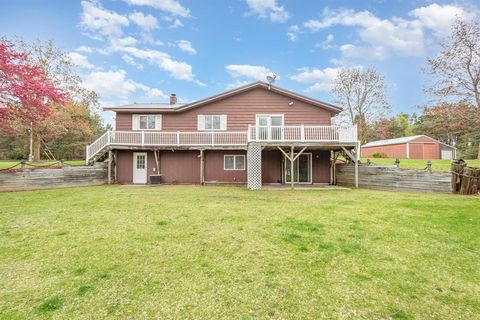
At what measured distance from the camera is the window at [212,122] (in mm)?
15344

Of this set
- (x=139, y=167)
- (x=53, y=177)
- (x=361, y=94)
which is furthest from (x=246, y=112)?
(x=361, y=94)

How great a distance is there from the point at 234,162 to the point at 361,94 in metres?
18.9

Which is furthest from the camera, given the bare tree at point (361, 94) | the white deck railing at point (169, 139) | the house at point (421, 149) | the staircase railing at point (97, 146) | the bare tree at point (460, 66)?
the house at point (421, 149)

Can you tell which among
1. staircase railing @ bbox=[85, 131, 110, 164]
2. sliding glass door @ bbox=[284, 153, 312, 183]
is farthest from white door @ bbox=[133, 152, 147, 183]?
sliding glass door @ bbox=[284, 153, 312, 183]

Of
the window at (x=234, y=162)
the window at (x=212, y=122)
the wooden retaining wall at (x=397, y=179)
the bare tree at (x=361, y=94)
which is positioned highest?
the bare tree at (x=361, y=94)

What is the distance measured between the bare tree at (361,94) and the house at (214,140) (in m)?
14.0

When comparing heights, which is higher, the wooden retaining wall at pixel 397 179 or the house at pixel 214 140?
the house at pixel 214 140

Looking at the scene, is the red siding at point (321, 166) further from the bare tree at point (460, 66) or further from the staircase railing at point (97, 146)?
the staircase railing at point (97, 146)

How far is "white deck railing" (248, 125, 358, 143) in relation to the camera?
499 inches

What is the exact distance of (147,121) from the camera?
15.6 metres

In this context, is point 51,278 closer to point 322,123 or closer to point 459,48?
point 322,123

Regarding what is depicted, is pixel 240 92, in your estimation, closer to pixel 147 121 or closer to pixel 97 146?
pixel 147 121

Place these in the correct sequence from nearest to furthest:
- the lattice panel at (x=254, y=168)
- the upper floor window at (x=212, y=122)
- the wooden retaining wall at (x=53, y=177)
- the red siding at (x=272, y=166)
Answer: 1. the wooden retaining wall at (x=53, y=177)
2. the lattice panel at (x=254, y=168)
3. the red siding at (x=272, y=166)
4. the upper floor window at (x=212, y=122)

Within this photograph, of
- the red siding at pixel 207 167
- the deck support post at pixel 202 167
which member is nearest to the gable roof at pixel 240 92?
the red siding at pixel 207 167
